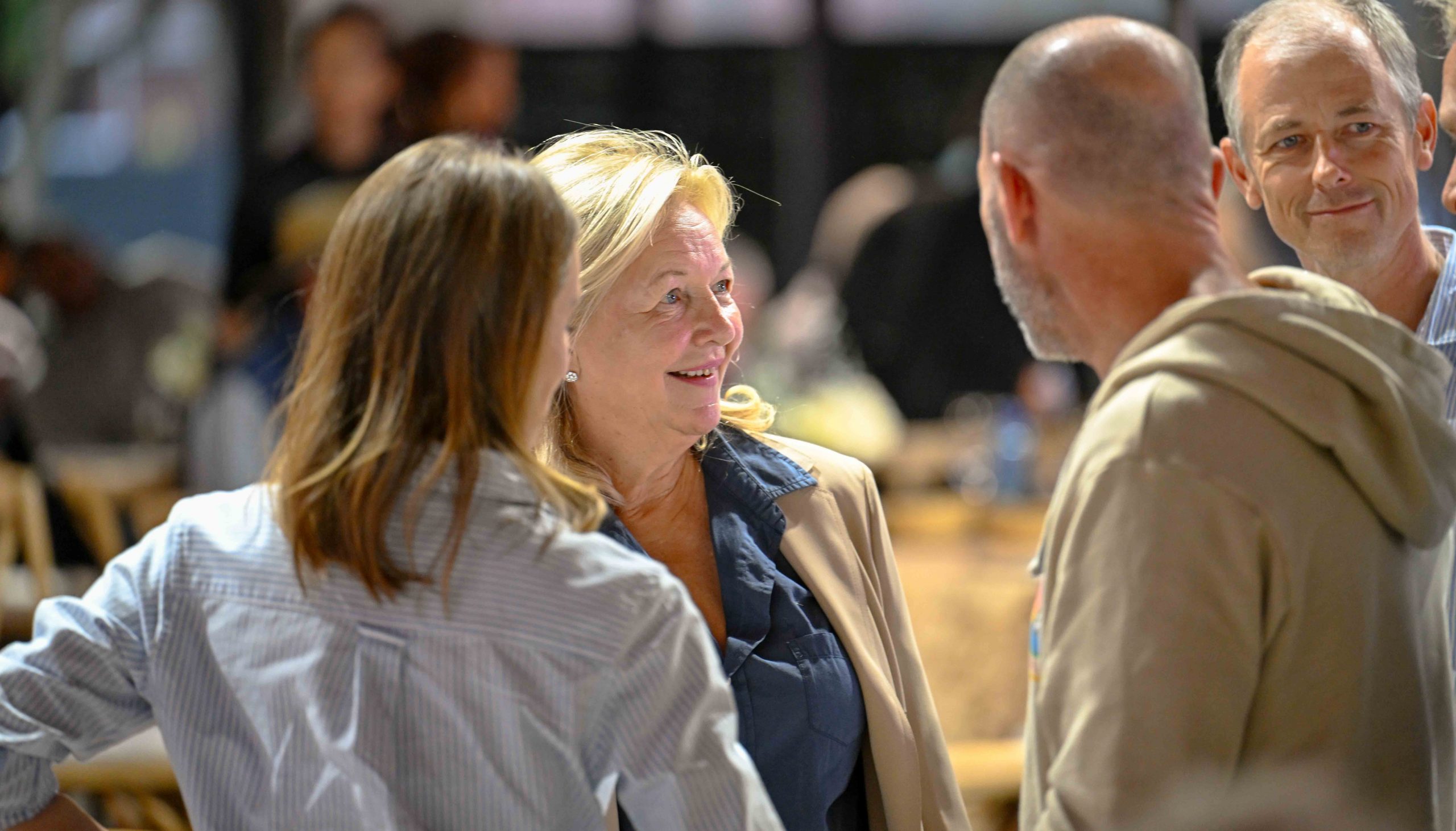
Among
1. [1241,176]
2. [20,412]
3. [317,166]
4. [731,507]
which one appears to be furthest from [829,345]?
[731,507]

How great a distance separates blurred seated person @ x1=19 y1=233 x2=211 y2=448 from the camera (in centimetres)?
583

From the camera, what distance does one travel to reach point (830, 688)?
66.2 inches

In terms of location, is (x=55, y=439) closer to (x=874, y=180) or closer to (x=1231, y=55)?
(x=874, y=180)

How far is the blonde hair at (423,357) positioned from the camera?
1.12 meters

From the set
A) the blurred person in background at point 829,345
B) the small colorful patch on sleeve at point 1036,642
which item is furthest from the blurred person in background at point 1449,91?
the blurred person in background at point 829,345

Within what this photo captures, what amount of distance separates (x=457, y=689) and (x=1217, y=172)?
817 mm

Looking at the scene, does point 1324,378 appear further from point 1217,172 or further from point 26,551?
point 26,551

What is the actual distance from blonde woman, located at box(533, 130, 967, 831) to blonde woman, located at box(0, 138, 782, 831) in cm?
50

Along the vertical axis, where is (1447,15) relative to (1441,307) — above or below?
above

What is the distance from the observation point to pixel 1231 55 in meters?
2.05

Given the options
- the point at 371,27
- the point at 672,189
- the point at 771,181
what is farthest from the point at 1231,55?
the point at 771,181

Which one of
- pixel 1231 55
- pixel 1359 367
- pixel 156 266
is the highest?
pixel 1231 55

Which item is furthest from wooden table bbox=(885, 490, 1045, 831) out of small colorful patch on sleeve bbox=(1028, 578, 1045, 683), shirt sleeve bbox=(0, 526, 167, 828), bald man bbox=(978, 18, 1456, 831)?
shirt sleeve bbox=(0, 526, 167, 828)

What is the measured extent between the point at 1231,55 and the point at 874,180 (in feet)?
15.5
